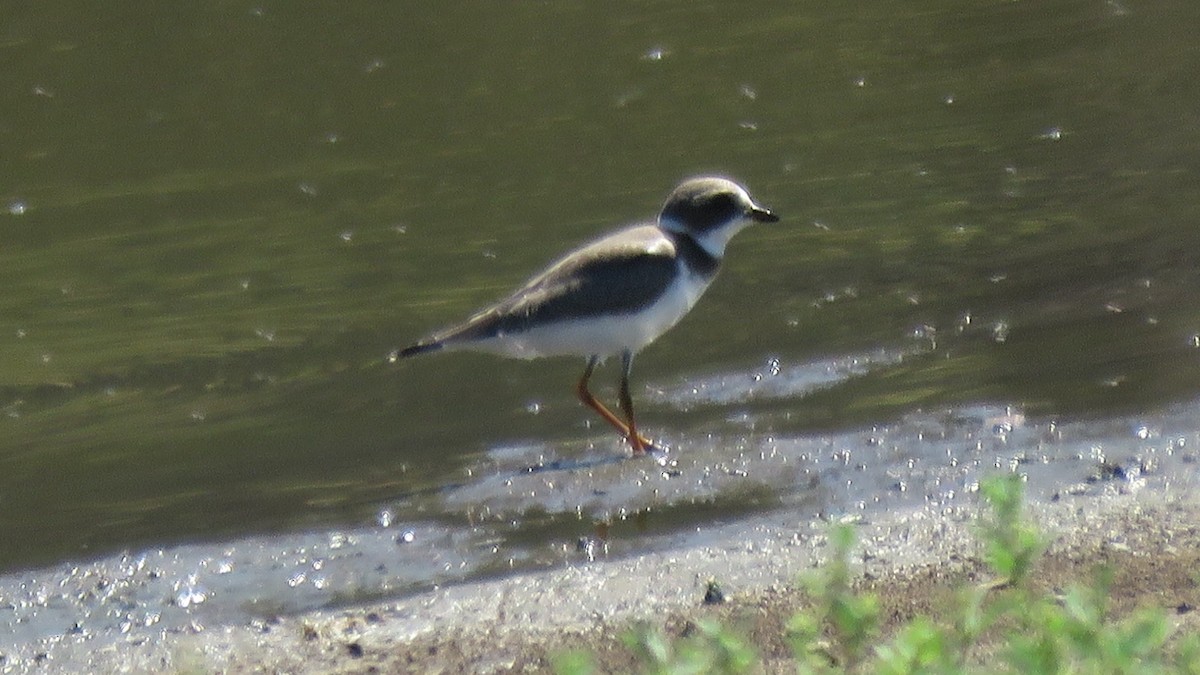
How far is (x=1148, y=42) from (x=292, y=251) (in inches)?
275

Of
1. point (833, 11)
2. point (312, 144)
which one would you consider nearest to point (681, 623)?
point (312, 144)

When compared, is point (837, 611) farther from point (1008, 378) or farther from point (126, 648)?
point (1008, 378)

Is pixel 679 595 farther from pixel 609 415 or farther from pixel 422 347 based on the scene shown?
pixel 422 347

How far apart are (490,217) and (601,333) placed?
367 centimetres

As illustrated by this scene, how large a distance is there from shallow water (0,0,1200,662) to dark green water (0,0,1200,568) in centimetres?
3

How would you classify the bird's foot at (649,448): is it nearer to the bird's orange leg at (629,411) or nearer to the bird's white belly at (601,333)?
the bird's orange leg at (629,411)

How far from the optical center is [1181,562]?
17.9ft

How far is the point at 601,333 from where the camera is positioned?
7527 mm

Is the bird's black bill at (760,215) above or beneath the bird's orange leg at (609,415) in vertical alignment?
above

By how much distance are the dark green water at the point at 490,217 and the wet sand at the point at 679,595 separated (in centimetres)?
118

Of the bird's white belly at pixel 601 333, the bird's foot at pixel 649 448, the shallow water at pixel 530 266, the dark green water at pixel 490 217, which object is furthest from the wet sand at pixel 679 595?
the bird's white belly at pixel 601 333

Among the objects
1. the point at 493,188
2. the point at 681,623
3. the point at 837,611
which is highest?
the point at 837,611

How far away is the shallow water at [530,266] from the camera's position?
7047 mm

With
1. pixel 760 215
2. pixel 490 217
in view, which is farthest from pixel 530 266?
pixel 760 215
